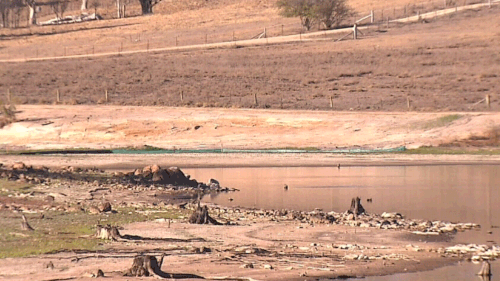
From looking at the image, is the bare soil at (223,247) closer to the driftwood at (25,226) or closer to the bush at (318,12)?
the driftwood at (25,226)

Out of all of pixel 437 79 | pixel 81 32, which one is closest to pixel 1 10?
pixel 81 32

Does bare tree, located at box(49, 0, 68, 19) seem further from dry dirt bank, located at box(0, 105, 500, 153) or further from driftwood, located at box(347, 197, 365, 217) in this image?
driftwood, located at box(347, 197, 365, 217)

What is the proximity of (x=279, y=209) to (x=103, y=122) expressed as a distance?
20.5m

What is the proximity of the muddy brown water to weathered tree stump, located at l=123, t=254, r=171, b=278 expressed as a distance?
2706 mm

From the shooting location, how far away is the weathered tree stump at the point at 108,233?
1434cm

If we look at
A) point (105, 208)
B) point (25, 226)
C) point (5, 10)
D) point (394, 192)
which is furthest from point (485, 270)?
point (5, 10)

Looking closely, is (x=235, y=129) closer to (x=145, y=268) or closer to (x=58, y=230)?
(x=58, y=230)

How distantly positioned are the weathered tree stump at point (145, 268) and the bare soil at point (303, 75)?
Result: 31357 mm

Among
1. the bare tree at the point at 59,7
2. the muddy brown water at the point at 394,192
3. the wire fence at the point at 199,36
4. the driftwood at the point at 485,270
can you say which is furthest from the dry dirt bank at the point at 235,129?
the bare tree at the point at 59,7

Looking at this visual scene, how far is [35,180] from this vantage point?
886 inches

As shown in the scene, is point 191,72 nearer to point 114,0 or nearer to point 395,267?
point 395,267

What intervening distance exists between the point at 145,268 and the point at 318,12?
62365 mm

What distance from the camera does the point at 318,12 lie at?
72875mm

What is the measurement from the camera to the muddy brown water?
58.5 ft
